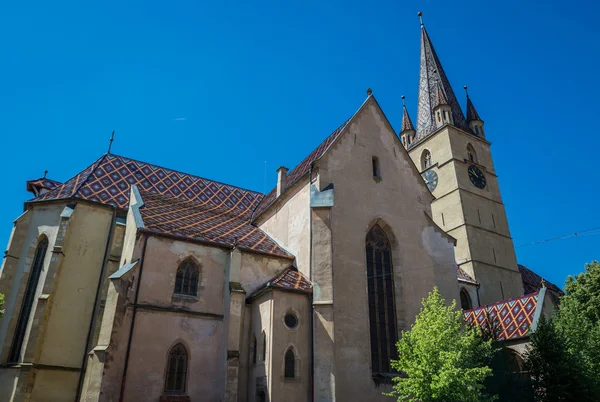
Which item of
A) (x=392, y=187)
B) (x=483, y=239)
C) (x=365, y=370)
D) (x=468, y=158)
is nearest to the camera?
(x=365, y=370)

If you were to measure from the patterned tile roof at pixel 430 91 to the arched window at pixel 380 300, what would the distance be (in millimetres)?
22121

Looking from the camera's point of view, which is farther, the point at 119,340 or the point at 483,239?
the point at 483,239

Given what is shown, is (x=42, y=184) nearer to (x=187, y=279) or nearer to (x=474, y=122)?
(x=187, y=279)

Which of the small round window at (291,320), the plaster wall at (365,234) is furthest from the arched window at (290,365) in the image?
the plaster wall at (365,234)

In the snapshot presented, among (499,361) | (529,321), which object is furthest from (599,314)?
(499,361)

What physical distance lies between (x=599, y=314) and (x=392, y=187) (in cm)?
1072

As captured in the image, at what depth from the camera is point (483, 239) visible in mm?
33906

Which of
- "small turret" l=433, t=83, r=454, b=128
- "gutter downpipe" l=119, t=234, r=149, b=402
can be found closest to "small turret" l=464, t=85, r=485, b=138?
"small turret" l=433, t=83, r=454, b=128

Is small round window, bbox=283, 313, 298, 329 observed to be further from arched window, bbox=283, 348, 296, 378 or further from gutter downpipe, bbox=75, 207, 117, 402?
gutter downpipe, bbox=75, 207, 117, 402

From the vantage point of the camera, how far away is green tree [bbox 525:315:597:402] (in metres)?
15.5

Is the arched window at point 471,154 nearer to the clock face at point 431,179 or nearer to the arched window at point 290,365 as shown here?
the clock face at point 431,179

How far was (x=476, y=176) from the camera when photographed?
121 feet

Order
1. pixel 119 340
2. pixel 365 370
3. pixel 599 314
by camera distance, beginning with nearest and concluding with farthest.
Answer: pixel 119 340 < pixel 365 370 < pixel 599 314

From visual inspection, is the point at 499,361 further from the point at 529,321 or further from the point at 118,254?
the point at 118,254
